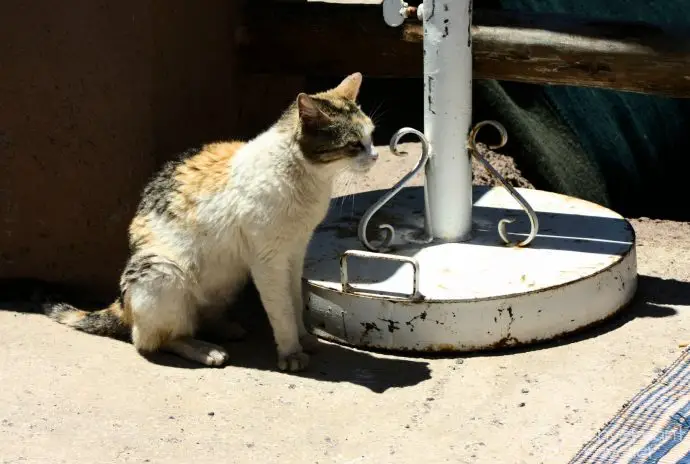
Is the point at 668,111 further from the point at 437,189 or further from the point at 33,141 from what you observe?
the point at 33,141

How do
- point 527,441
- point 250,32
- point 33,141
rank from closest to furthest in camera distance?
A: point 527,441 → point 33,141 → point 250,32

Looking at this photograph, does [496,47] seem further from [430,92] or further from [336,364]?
[336,364]

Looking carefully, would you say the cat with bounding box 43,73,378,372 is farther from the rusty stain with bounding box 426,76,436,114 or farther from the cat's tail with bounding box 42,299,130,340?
the rusty stain with bounding box 426,76,436,114

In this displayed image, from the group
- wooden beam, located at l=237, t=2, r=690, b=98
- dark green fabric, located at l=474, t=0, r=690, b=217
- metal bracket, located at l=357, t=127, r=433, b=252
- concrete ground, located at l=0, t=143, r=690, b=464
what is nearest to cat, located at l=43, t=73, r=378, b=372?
concrete ground, located at l=0, t=143, r=690, b=464

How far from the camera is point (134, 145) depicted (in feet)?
16.3

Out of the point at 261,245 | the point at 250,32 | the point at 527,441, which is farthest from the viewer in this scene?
the point at 250,32

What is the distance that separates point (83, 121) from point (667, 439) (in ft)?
9.90

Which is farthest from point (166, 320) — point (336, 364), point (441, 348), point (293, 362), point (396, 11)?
point (396, 11)

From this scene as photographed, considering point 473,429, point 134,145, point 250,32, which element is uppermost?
point 250,32

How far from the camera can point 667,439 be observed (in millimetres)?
3582

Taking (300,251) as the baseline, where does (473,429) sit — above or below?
below

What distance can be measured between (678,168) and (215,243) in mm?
3960

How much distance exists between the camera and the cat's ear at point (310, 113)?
4121 mm

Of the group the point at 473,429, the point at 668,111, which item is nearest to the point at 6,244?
the point at 473,429
